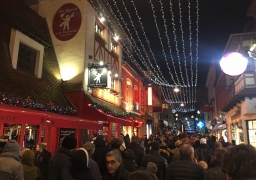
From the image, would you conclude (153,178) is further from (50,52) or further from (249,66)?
(249,66)

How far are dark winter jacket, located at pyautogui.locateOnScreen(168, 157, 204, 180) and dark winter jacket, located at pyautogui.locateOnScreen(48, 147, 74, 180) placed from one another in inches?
74.0

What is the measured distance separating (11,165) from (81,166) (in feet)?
3.89

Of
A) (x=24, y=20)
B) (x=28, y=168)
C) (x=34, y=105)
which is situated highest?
(x=24, y=20)

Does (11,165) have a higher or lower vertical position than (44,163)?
higher

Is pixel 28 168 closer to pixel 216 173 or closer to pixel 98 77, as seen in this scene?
pixel 216 173

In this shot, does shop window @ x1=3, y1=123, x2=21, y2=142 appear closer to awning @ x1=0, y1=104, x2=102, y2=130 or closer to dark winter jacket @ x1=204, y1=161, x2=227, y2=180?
awning @ x1=0, y1=104, x2=102, y2=130

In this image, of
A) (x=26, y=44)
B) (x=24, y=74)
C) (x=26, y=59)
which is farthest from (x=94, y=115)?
(x=26, y=44)

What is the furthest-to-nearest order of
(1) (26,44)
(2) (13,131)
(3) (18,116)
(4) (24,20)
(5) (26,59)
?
(4) (24,20) < (5) (26,59) < (1) (26,44) < (2) (13,131) < (3) (18,116)

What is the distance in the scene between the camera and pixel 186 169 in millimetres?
4105

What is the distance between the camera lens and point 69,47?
1379 centimetres

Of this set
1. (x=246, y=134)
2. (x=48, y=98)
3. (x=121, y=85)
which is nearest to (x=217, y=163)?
(x=48, y=98)

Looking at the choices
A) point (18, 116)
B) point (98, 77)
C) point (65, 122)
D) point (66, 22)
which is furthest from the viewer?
point (66, 22)

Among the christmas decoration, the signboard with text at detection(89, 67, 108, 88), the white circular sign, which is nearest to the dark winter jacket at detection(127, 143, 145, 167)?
the christmas decoration

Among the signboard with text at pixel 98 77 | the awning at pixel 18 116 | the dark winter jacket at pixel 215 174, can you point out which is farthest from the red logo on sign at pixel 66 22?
the dark winter jacket at pixel 215 174
